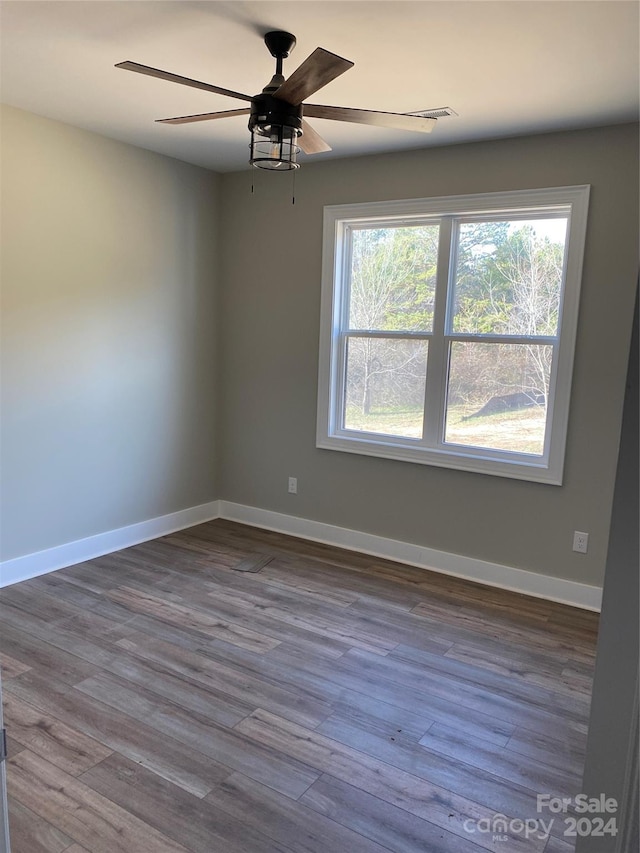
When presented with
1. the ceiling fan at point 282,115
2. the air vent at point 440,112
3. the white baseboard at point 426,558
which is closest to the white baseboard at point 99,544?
the white baseboard at point 426,558

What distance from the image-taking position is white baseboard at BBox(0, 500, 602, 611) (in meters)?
3.55

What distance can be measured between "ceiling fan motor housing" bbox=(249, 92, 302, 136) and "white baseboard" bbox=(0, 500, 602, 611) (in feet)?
9.01

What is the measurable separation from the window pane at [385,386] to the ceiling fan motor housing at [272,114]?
197 cm

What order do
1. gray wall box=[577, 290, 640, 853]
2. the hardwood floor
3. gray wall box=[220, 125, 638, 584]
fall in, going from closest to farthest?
gray wall box=[577, 290, 640, 853] < the hardwood floor < gray wall box=[220, 125, 638, 584]

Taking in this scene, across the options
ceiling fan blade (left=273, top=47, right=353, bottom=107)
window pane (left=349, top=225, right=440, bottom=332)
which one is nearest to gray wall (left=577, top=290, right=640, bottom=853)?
ceiling fan blade (left=273, top=47, right=353, bottom=107)

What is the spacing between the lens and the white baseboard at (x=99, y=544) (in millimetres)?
3572

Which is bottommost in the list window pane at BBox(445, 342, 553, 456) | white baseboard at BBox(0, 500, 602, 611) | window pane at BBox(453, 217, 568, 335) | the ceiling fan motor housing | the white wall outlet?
white baseboard at BBox(0, 500, 602, 611)

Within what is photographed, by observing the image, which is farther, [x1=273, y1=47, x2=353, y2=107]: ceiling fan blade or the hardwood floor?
the hardwood floor

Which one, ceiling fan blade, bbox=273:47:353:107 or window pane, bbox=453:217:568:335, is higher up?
ceiling fan blade, bbox=273:47:353:107

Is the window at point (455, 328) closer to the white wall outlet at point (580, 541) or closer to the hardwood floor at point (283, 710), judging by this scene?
the white wall outlet at point (580, 541)

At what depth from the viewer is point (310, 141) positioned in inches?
99.3

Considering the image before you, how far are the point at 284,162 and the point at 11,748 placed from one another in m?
2.40

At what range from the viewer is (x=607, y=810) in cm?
71

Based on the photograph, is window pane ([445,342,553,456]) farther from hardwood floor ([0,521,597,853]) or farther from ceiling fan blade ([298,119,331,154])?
ceiling fan blade ([298,119,331,154])
